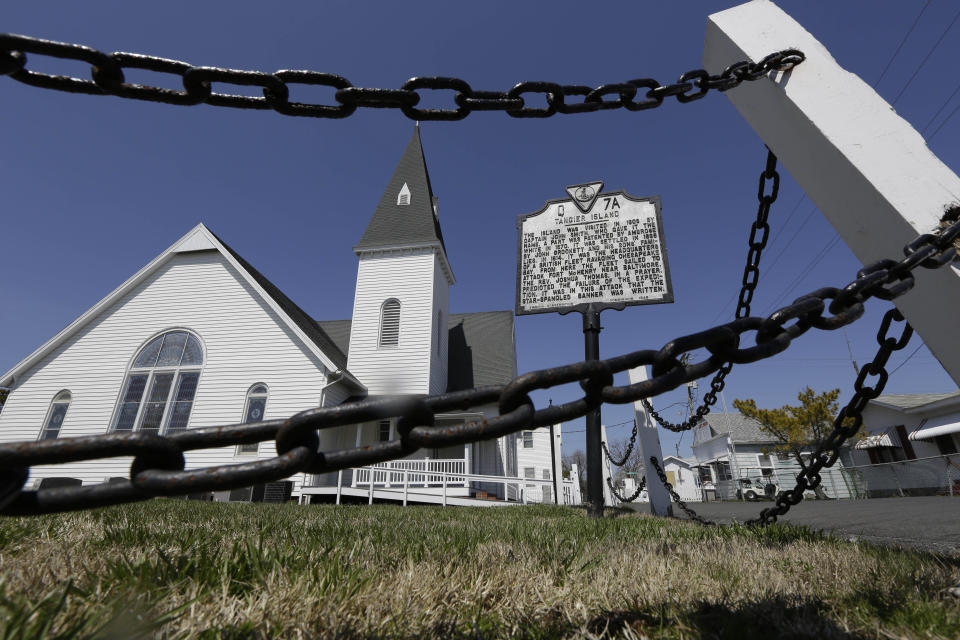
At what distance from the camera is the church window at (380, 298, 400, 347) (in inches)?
769

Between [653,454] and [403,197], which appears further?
[403,197]

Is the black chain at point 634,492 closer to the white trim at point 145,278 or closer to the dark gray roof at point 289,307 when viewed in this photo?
the white trim at point 145,278

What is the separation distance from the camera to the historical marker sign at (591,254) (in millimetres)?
7723

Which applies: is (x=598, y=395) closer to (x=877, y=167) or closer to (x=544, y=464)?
(x=877, y=167)

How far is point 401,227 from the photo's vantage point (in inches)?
857

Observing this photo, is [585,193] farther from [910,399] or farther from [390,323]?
[910,399]

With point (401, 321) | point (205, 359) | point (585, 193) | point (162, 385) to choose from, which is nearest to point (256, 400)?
point (205, 359)

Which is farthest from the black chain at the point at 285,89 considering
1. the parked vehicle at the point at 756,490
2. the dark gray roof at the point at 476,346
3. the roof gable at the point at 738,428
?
the roof gable at the point at 738,428

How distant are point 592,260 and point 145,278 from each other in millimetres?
18891

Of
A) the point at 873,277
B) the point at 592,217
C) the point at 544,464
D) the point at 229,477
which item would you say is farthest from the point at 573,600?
the point at 544,464

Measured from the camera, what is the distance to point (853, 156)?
2.01m

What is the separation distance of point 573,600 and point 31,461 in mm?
1562

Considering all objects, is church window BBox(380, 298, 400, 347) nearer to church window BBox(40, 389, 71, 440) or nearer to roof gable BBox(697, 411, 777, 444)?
church window BBox(40, 389, 71, 440)

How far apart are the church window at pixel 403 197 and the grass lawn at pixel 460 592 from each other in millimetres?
22165
